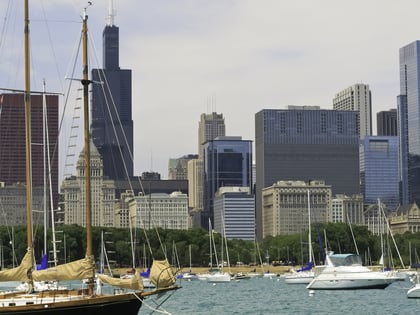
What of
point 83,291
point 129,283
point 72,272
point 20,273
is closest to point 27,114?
point 20,273

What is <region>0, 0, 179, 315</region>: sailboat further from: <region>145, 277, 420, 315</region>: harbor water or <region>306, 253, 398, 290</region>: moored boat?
<region>306, 253, 398, 290</region>: moored boat

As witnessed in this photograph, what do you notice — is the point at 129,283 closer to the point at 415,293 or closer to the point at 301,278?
the point at 415,293

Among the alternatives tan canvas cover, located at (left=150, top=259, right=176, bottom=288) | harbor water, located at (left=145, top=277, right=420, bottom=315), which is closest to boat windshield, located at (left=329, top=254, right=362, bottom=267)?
harbor water, located at (left=145, top=277, right=420, bottom=315)

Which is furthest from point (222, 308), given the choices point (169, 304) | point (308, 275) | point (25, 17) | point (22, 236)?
point (22, 236)

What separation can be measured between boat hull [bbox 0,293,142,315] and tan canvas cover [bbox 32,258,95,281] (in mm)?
1848

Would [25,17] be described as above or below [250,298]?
above

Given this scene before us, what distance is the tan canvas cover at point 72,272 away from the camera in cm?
5459

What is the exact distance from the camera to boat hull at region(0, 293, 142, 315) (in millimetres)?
52469

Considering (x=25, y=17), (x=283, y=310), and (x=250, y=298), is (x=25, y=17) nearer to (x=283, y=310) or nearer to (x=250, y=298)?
(x=283, y=310)

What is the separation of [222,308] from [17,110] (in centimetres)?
11779

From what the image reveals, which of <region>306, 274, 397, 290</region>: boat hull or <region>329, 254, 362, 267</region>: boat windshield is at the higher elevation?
<region>329, 254, 362, 267</region>: boat windshield

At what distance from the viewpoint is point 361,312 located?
8288 cm

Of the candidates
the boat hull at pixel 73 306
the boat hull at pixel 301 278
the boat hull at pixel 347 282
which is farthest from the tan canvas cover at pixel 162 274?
the boat hull at pixel 301 278

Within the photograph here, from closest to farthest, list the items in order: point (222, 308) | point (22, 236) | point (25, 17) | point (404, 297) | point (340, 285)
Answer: point (25, 17) → point (222, 308) → point (404, 297) → point (340, 285) → point (22, 236)
